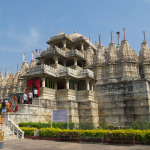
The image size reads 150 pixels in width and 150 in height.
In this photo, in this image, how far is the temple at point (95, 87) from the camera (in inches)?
1061

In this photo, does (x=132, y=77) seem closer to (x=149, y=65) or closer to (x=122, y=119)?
(x=149, y=65)

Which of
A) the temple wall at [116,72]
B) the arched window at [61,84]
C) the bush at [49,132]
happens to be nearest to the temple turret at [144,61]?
the temple wall at [116,72]

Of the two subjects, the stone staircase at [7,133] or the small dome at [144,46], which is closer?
the stone staircase at [7,133]

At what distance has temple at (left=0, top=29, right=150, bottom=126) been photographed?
26953 mm

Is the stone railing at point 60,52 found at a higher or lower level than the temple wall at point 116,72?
higher

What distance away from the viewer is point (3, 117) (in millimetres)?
19031

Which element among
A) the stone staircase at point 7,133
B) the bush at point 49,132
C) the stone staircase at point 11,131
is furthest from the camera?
the stone staircase at point 11,131

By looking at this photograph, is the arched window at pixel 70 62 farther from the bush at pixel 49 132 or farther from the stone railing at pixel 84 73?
the bush at pixel 49 132

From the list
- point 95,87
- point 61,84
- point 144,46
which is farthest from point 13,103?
point 144,46

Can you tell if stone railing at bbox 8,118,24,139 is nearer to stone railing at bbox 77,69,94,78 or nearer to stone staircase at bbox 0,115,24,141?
stone staircase at bbox 0,115,24,141

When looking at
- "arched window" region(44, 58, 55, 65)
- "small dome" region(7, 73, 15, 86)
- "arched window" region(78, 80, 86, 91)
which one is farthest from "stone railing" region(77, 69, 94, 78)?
"small dome" region(7, 73, 15, 86)

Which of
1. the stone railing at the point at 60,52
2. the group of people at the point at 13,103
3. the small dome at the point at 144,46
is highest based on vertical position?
the small dome at the point at 144,46

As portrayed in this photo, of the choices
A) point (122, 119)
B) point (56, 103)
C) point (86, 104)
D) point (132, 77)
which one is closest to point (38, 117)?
point (56, 103)

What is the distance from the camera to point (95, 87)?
32.2m
